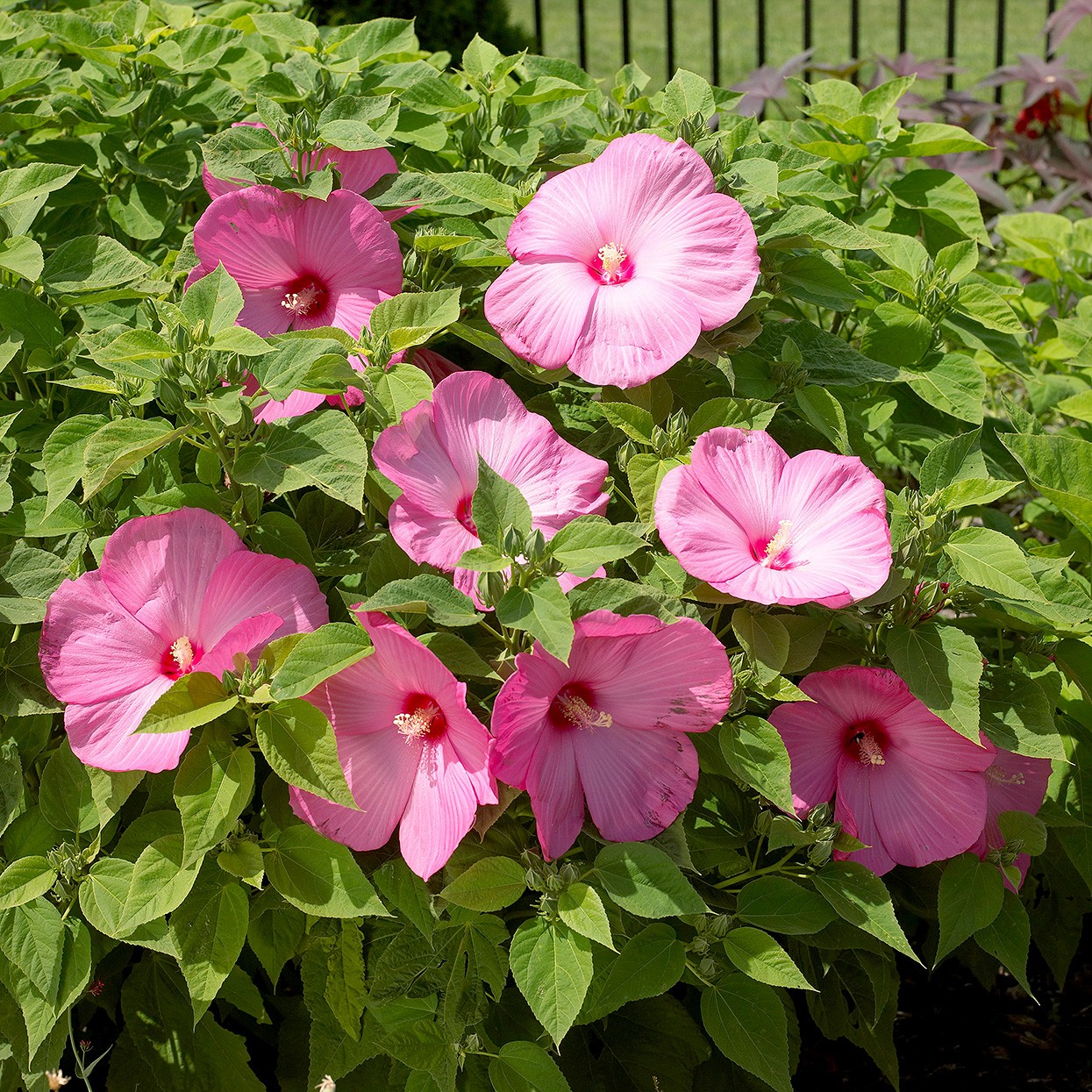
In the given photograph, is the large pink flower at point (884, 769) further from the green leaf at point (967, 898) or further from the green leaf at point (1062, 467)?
the green leaf at point (1062, 467)

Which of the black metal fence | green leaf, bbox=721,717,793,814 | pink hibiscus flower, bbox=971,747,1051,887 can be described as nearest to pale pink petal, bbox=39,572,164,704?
green leaf, bbox=721,717,793,814

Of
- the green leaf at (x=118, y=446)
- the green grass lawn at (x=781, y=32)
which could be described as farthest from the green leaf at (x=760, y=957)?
the green grass lawn at (x=781, y=32)

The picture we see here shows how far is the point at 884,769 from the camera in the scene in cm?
152

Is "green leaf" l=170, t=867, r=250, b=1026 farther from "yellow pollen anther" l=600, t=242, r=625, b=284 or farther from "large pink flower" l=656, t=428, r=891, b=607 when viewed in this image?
"yellow pollen anther" l=600, t=242, r=625, b=284

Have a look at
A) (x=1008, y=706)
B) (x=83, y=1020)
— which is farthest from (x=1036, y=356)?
(x=83, y=1020)

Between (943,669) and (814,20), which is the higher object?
(943,669)

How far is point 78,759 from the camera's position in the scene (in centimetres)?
145

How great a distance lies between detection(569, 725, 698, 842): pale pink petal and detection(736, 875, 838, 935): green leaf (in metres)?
0.14

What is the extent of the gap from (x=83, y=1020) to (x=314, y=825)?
70 centimetres

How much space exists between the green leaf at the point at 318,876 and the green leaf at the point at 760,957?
38 centimetres

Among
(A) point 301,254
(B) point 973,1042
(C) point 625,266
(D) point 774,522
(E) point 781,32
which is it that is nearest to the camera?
(D) point 774,522

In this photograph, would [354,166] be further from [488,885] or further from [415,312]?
[488,885]

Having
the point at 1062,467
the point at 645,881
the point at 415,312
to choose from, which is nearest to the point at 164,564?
the point at 415,312

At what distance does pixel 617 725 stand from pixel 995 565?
45 cm
